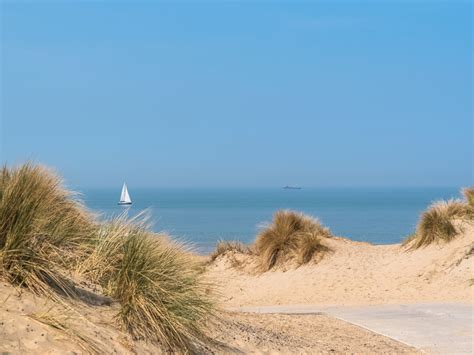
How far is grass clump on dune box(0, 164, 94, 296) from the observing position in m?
6.83

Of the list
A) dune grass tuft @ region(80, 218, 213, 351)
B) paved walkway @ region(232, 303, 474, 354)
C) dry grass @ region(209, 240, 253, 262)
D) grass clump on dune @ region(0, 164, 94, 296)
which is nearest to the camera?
grass clump on dune @ region(0, 164, 94, 296)

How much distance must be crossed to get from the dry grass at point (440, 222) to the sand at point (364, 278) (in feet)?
0.76

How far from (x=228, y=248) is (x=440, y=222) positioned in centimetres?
630

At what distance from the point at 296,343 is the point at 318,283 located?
884 centimetres

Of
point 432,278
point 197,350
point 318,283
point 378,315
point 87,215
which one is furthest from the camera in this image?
point 318,283

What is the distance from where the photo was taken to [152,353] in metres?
6.93

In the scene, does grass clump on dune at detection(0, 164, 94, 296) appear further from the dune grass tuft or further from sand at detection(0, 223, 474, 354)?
the dune grass tuft

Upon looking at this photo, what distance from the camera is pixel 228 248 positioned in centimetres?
2203

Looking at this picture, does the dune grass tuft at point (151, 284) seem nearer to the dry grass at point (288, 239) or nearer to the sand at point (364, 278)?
the sand at point (364, 278)

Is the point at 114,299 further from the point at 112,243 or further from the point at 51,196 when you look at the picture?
the point at 51,196

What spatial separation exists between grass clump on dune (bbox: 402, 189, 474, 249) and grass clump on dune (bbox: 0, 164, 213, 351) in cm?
1113

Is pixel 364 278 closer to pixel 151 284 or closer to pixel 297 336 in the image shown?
pixel 297 336

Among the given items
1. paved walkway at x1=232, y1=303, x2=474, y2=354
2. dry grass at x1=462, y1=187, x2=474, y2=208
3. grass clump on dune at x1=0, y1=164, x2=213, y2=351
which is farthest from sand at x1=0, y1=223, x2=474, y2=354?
dry grass at x1=462, y1=187, x2=474, y2=208

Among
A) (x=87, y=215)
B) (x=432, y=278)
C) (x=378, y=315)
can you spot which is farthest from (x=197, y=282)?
(x=432, y=278)
